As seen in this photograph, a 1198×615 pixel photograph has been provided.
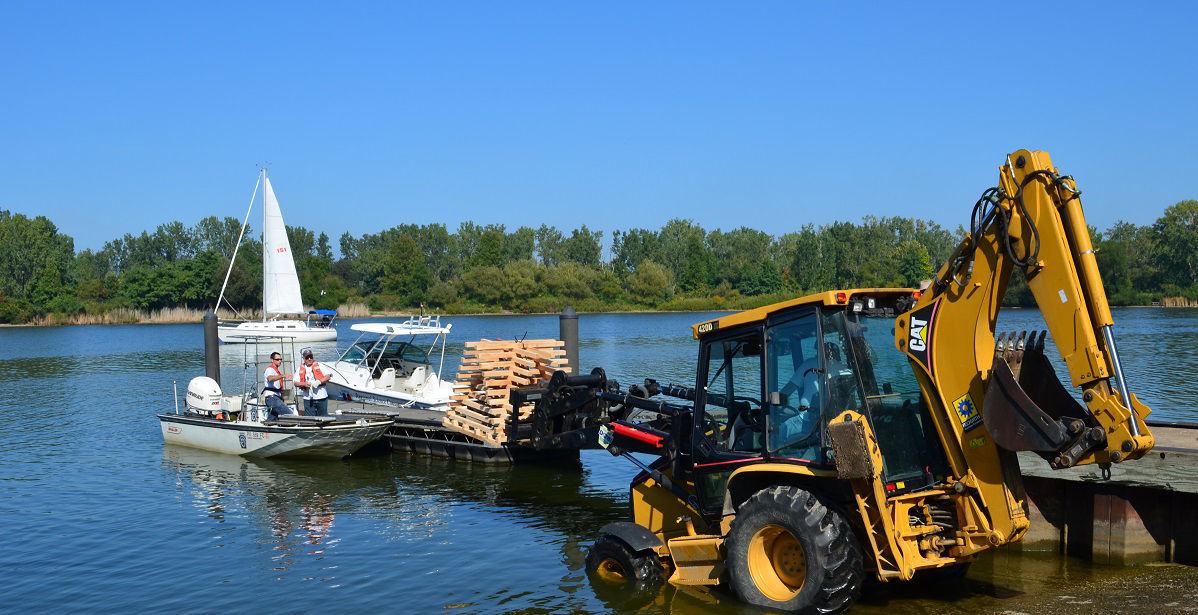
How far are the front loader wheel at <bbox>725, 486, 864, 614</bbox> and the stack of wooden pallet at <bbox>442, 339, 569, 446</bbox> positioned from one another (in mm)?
Result: 8829

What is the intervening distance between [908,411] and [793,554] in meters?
1.54

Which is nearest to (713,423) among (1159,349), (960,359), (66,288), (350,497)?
(960,359)

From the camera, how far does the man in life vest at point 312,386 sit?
769 inches

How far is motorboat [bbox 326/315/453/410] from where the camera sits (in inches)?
899

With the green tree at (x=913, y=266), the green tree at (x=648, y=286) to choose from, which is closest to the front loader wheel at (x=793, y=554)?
the green tree at (x=913, y=266)

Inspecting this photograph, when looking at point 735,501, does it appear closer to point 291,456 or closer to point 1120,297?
point 291,456

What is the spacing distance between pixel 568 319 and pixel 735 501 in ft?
42.4

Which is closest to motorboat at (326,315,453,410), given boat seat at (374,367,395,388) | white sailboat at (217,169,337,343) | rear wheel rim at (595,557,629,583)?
boat seat at (374,367,395,388)

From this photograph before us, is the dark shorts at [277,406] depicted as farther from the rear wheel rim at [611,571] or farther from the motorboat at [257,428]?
the rear wheel rim at [611,571]

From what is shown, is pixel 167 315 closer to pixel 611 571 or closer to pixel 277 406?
pixel 277 406

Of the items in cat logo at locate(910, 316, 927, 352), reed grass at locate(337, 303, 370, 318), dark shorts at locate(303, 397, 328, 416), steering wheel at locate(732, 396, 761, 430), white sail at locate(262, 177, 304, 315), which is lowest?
dark shorts at locate(303, 397, 328, 416)

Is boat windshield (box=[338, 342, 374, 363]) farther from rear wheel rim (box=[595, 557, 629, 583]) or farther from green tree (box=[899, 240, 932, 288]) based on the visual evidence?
green tree (box=[899, 240, 932, 288])

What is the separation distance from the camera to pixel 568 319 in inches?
853

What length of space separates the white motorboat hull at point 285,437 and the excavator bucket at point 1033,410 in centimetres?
1324
